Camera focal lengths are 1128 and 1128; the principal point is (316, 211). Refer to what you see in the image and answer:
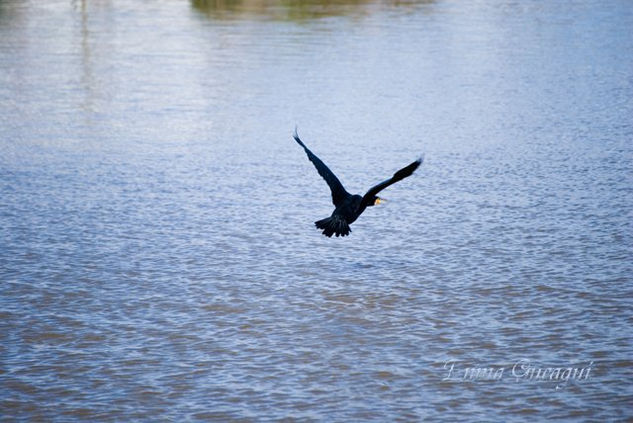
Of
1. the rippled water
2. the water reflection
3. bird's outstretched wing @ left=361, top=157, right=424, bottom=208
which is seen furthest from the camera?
the water reflection

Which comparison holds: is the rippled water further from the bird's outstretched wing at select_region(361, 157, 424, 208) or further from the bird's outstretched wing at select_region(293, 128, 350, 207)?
the bird's outstretched wing at select_region(361, 157, 424, 208)

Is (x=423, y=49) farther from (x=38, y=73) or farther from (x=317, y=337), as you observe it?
(x=317, y=337)

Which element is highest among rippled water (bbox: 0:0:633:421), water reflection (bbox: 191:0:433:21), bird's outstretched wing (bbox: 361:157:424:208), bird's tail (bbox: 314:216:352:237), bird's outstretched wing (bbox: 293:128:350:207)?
bird's outstretched wing (bbox: 361:157:424:208)

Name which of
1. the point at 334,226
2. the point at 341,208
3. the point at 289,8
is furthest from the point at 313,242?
the point at 289,8

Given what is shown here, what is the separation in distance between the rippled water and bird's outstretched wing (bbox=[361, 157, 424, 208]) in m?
0.96

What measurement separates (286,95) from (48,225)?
9.24 meters

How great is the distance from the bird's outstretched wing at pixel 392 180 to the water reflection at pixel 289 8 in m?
26.2

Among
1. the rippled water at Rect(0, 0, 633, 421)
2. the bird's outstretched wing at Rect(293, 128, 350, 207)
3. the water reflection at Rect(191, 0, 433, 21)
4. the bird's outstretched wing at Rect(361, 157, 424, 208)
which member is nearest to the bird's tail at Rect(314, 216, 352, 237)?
the bird's outstretched wing at Rect(361, 157, 424, 208)

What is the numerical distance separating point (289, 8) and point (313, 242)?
27.8 m

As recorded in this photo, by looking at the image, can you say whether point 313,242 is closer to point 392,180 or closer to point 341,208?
point 341,208

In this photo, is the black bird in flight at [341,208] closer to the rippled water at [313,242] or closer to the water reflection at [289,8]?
the rippled water at [313,242]

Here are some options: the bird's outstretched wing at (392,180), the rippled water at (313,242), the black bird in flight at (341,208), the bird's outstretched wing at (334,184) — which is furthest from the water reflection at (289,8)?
the bird's outstretched wing at (392,180)

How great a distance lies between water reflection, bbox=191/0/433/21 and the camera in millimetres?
36781

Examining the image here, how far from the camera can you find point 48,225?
1260 centimetres
